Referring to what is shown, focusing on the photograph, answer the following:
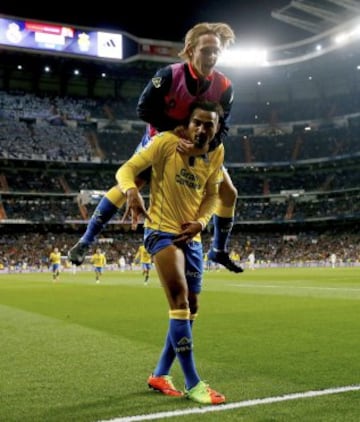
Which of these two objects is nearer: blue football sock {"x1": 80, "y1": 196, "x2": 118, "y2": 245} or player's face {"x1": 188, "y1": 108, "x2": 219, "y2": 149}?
player's face {"x1": 188, "y1": 108, "x2": 219, "y2": 149}

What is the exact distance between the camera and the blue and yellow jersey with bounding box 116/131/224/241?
5062mm

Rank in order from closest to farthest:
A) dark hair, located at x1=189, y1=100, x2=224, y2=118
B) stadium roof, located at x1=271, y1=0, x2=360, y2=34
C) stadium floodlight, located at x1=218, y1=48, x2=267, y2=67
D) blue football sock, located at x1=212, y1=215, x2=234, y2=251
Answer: dark hair, located at x1=189, y1=100, x2=224, y2=118 < blue football sock, located at x1=212, y1=215, x2=234, y2=251 < stadium roof, located at x1=271, y1=0, x2=360, y2=34 < stadium floodlight, located at x1=218, y1=48, x2=267, y2=67

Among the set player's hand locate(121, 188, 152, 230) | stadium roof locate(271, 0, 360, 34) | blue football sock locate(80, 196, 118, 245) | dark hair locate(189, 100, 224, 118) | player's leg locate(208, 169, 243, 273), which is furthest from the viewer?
stadium roof locate(271, 0, 360, 34)

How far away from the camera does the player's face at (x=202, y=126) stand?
4.88 m

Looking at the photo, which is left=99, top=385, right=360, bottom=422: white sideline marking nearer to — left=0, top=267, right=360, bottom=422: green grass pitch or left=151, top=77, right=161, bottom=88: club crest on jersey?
left=0, top=267, right=360, bottom=422: green grass pitch

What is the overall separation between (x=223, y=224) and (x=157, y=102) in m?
1.54

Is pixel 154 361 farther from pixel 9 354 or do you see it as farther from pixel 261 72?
pixel 261 72

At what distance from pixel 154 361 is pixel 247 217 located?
60.7 m

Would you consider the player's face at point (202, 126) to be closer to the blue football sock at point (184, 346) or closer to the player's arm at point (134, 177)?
the player's arm at point (134, 177)

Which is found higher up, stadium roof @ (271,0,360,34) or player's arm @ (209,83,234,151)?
stadium roof @ (271,0,360,34)

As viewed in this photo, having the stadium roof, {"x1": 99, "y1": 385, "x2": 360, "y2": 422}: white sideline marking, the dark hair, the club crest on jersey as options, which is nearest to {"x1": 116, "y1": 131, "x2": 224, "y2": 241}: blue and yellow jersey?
the dark hair

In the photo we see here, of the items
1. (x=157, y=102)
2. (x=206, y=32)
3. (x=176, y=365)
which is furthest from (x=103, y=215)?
(x=176, y=365)

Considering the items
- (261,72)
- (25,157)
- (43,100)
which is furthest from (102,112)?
(261,72)

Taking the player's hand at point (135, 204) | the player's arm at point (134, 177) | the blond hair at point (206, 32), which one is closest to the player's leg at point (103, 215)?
the player's arm at point (134, 177)
